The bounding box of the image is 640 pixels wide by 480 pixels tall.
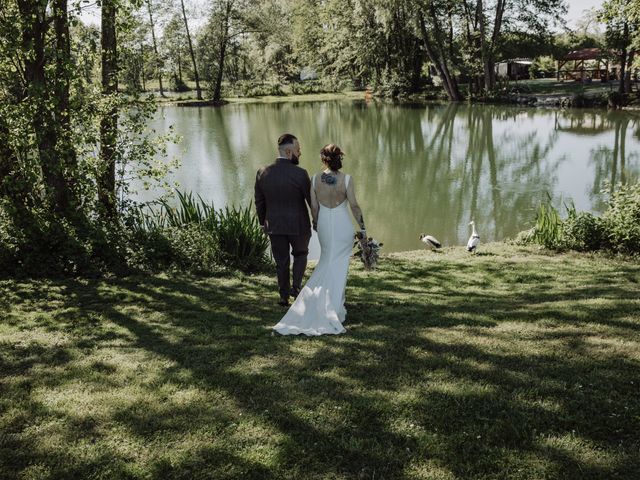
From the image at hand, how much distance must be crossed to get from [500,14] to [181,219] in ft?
134

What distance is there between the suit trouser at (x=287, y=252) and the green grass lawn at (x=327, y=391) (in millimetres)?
468

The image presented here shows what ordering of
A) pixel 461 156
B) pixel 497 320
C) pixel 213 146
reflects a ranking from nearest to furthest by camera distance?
pixel 497 320
pixel 461 156
pixel 213 146

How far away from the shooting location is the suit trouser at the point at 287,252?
21.1ft

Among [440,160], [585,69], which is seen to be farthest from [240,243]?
[585,69]

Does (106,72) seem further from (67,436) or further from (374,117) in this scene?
(374,117)

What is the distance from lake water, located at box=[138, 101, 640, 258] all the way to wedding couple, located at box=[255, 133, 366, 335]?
4.78 meters

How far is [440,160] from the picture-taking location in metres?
22.7

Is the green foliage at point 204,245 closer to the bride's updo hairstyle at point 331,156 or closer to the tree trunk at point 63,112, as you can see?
the tree trunk at point 63,112

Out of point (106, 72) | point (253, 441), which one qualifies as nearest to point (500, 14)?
point (106, 72)

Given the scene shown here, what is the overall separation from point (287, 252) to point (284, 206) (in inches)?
23.2

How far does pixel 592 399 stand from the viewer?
12.4 feet

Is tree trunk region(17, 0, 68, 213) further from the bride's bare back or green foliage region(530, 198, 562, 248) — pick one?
green foliage region(530, 198, 562, 248)

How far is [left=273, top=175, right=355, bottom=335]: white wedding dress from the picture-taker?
566 cm

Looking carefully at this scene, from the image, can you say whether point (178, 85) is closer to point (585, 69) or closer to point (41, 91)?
point (585, 69)
